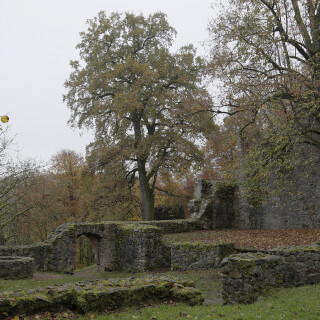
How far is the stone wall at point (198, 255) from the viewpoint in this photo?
14.6 meters

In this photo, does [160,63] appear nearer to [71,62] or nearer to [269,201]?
[71,62]

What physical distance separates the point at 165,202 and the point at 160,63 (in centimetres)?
1257

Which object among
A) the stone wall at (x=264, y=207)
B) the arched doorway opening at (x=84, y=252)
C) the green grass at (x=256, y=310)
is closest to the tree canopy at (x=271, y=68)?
the stone wall at (x=264, y=207)

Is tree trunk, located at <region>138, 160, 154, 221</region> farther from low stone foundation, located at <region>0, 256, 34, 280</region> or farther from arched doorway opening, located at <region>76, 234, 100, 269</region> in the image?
low stone foundation, located at <region>0, 256, 34, 280</region>

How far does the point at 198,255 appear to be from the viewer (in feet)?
50.3

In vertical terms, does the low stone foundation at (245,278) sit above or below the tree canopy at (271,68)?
below

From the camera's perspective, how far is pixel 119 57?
88.4ft

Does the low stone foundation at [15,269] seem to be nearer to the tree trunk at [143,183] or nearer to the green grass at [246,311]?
the green grass at [246,311]

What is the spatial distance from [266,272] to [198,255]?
20.4 feet

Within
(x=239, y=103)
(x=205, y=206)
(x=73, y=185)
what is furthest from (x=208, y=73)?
(x=73, y=185)

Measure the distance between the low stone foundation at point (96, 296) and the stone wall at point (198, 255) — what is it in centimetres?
583

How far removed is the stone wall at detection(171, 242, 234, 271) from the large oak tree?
29.8 feet

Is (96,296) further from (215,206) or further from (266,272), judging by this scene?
(215,206)

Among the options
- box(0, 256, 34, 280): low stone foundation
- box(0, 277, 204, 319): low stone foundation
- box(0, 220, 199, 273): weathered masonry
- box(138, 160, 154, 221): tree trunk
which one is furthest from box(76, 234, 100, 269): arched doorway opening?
box(0, 277, 204, 319): low stone foundation
